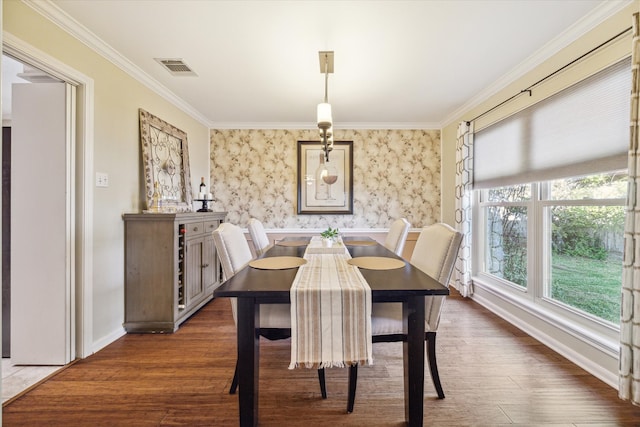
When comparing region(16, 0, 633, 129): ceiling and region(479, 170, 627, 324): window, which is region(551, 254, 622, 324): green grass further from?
region(16, 0, 633, 129): ceiling

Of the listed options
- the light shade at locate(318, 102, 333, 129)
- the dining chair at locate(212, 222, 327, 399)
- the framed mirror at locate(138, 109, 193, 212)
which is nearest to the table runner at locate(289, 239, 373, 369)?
the dining chair at locate(212, 222, 327, 399)

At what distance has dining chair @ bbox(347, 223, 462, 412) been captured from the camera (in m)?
1.57

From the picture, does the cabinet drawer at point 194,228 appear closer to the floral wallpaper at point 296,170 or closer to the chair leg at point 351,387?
the floral wallpaper at point 296,170

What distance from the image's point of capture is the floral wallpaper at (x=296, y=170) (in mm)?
4352

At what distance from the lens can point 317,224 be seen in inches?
173

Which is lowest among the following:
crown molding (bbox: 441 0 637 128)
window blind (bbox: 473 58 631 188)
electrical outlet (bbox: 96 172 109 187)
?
electrical outlet (bbox: 96 172 109 187)

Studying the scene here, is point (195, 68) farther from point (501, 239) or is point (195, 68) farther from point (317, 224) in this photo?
point (501, 239)

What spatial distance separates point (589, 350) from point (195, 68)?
369 centimetres

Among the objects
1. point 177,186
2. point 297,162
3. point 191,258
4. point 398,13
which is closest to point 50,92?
point 177,186

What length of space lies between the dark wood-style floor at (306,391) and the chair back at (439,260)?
0.51 m

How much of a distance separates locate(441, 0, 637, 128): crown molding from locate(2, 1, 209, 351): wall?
11.2 ft

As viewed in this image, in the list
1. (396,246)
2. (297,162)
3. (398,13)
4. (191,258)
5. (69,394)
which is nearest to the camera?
(69,394)

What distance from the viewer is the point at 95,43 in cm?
221

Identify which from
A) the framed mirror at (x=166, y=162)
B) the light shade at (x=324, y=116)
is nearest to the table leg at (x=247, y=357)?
the light shade at (x=324, y=116)
